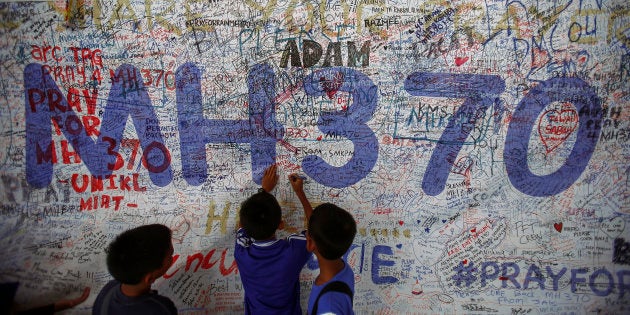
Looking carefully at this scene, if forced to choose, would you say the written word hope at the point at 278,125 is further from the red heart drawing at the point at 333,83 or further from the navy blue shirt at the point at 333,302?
the navy blue shirt at the point at 333,302

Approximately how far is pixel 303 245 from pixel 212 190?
3.50ft

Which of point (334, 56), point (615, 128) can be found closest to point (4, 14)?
point (334, 56)

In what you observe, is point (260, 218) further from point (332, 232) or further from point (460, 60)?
point (460, 60)

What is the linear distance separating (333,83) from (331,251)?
1.40 meters

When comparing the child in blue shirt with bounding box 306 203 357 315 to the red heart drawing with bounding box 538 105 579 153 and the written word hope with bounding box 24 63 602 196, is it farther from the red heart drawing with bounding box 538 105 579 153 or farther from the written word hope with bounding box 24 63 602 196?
the red heart drawing with bounding box 538 105 579 153

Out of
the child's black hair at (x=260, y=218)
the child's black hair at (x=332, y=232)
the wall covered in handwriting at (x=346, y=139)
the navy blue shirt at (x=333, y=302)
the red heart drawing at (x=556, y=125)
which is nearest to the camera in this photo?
the navy blue shirt at (x=333, y=302)

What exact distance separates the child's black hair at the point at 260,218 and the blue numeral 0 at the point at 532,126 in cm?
206

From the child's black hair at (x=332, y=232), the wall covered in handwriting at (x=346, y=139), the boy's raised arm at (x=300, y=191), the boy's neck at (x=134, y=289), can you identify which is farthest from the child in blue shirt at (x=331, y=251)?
the boy's neck at (x=134, y=289)

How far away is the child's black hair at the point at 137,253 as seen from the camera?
1.97 meters

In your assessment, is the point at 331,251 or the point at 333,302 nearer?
the point at 333,302

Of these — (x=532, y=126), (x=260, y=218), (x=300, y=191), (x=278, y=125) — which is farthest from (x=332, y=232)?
(x=532, y=126)

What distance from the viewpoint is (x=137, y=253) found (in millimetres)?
2027

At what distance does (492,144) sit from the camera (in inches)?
116

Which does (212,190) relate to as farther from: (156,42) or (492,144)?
(492,144)
